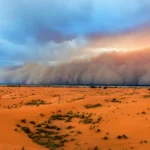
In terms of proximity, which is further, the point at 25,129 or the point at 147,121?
the point at 147,121

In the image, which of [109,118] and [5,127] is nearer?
[5,127]

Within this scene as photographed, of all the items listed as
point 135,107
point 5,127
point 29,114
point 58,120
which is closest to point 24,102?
point 29,114

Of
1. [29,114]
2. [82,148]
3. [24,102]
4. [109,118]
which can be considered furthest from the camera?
[24,102]

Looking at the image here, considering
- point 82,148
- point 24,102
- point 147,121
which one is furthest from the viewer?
point 24,102

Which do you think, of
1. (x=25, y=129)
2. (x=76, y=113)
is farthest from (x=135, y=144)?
(x=76, y=113)

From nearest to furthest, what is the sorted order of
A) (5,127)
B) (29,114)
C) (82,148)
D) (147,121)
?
(82,148) → (5,127) → (147,121) → (29,114)

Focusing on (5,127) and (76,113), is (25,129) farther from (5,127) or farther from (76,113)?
(76,113)

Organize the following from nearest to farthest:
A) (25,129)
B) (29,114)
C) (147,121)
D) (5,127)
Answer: (5,127) < (25,129) < (147,121) < (29,114)

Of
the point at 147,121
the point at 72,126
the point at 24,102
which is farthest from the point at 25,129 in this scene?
the point at 24,102

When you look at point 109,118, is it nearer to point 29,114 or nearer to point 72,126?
point 72,126
